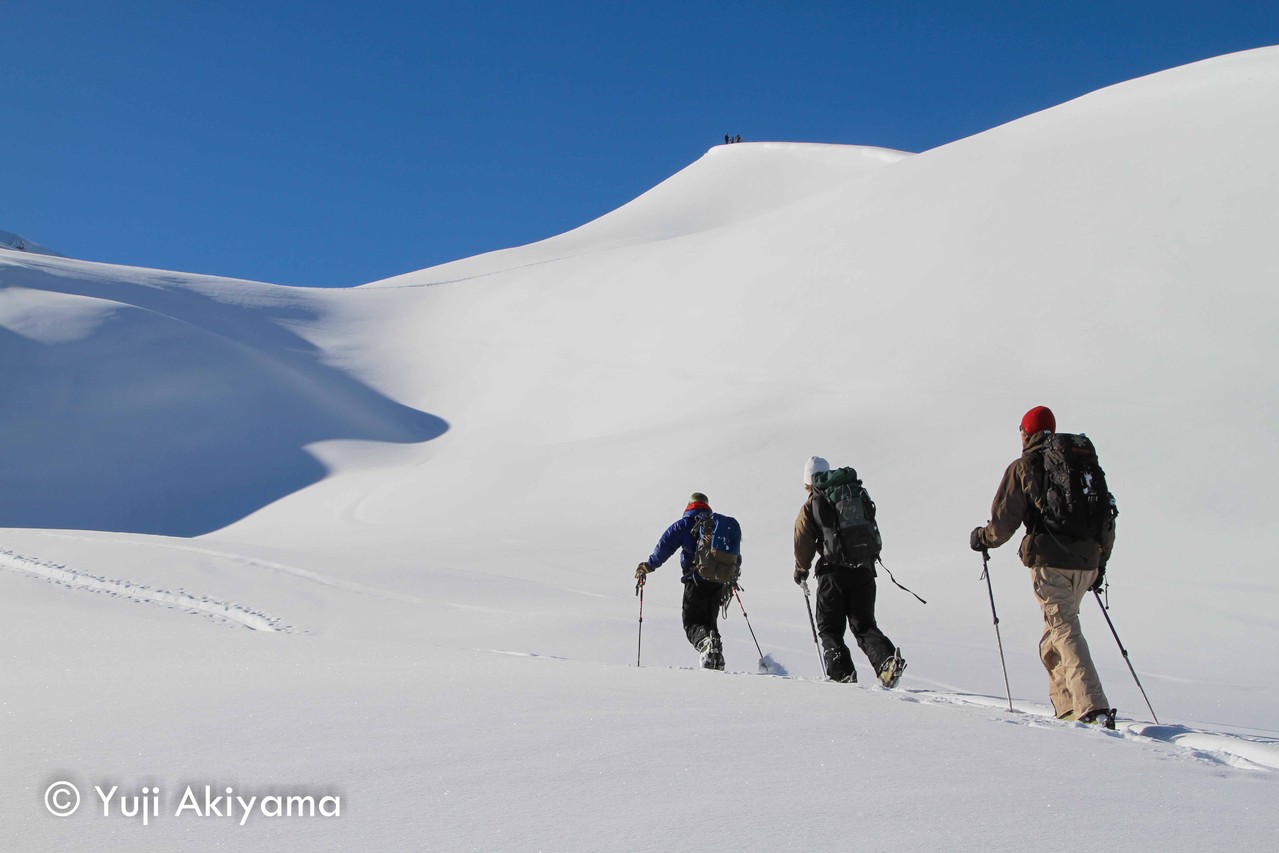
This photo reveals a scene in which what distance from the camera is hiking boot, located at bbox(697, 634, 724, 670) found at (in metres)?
7.13

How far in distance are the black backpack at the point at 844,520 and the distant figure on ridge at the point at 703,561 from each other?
1093mm

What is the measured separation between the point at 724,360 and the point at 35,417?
20224mm

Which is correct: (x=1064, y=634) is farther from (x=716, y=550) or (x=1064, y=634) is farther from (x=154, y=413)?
(x=154, y=413)

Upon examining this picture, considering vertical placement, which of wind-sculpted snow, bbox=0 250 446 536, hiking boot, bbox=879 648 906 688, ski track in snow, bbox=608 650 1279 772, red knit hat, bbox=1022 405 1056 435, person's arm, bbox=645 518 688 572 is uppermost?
wind-sculpted snow, bbox=0 250 446 536

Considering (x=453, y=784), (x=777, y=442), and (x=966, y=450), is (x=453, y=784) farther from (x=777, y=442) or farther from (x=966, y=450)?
(x=777, y=442)

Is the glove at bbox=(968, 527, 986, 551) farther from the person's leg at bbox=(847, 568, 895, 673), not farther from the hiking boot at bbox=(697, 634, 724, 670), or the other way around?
the hiking boot at bbox=(697, 634, 724, 670)

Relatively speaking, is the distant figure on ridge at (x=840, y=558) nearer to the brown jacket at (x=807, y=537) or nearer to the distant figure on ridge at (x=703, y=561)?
the brown jacket at (x=807, y=537)

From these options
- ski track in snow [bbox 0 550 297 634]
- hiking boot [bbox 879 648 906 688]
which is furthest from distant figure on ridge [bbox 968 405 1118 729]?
ski track in snow [bbox 0 550 297 634]

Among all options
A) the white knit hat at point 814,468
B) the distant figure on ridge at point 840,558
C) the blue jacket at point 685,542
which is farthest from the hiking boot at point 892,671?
the blue jacket at point 685,542

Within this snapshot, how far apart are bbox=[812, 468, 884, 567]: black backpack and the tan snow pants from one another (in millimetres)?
1112

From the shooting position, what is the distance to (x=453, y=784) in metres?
3.21

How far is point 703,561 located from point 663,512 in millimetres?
10691

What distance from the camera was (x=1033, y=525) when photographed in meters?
5.37

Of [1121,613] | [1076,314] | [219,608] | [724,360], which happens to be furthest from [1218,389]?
[219,608]
